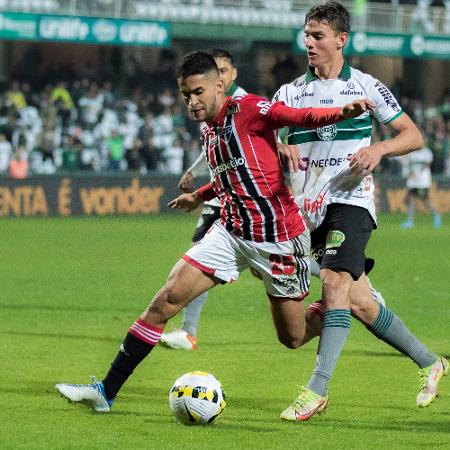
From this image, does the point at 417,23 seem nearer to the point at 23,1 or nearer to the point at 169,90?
the point at 169,90

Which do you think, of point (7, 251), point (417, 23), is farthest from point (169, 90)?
point (7, 251)

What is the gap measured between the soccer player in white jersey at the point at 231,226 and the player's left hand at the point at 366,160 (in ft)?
1.44

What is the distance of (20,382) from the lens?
7820mm

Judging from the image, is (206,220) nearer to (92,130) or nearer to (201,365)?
(201,365)

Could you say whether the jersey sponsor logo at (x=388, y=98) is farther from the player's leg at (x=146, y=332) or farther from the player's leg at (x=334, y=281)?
the player's leg at (x=146, y=332)

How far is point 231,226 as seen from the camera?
6844 millimetres

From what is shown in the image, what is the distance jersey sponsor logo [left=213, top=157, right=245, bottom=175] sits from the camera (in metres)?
6.68

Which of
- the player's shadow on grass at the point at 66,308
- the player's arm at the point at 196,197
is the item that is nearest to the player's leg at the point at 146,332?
the player's arm at the point at 196,197

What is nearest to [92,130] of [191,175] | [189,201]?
[191,175]

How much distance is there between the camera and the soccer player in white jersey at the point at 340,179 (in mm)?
6953

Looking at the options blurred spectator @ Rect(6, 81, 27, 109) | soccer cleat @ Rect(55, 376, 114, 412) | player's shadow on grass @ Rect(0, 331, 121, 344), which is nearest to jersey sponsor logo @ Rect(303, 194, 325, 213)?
soccer cleat @ Rect(55, 376, 114, 412)

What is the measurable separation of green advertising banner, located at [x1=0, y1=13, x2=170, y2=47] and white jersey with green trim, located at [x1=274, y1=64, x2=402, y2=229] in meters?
24.7

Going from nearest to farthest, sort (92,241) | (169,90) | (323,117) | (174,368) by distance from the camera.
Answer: (323,117) → (174,368) → (92,241) → (169,90)

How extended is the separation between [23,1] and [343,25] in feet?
84.0
